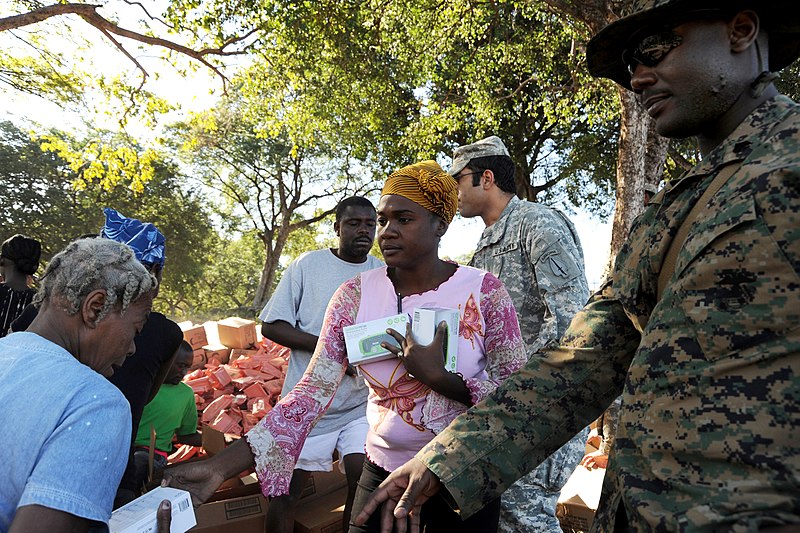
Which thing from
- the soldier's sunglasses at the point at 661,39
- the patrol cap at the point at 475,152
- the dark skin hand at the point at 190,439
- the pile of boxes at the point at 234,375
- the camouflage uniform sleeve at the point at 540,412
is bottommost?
the dark skin hand at the point at 190,439

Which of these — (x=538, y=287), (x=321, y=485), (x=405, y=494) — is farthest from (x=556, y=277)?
(x=321, y=485)

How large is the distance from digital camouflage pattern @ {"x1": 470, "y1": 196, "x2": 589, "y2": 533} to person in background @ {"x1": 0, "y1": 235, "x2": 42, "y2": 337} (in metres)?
3.41

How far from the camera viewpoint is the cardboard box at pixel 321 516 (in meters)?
3.56

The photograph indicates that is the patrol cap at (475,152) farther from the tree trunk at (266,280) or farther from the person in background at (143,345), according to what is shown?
the tree trunk at (266,280)

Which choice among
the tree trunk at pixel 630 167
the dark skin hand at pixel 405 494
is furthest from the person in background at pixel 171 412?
the tree trunk at pixel 630 167

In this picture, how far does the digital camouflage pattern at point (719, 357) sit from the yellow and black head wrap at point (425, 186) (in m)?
1.00

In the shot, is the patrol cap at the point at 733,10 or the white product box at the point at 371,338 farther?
the white product box at the point at 371,338

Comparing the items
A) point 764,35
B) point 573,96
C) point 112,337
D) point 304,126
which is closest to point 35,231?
point 304,126

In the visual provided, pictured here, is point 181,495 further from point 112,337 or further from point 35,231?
point 35,231

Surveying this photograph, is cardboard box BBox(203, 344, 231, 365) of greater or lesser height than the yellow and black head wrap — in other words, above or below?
below

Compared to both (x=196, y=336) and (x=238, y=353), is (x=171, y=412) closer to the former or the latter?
(x=238, y=353)

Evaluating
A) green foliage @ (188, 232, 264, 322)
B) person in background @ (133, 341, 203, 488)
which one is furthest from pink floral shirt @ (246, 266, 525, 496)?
green foliage @ (188, 232, 264, 322)

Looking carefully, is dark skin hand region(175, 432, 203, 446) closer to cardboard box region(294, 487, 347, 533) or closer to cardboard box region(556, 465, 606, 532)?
cardboard box region(294, 487, 347, 533)

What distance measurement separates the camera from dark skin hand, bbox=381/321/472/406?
75.2 inches
